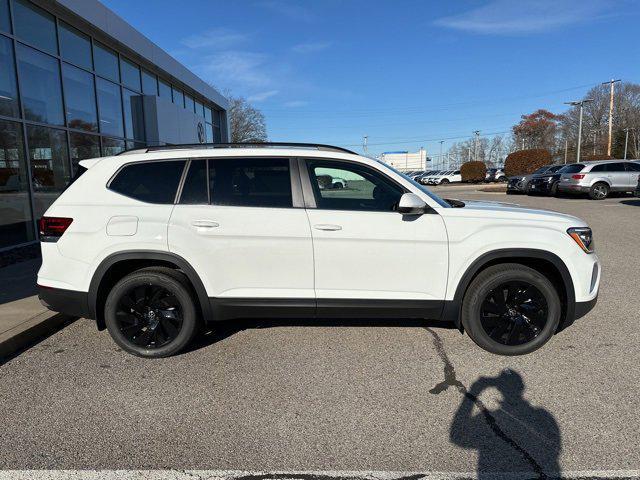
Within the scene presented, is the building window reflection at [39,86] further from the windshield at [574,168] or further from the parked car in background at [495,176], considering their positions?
the parked car in background at [495,176]

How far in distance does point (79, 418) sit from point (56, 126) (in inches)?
376

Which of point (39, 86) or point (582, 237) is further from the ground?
point (39, 86)

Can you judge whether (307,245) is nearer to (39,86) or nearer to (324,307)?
(324,307)

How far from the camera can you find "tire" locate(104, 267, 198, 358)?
3.79 meters

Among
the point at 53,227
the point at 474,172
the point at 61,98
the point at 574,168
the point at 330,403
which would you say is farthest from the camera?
A: the point at 474,172

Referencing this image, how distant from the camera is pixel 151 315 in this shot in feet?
12.7

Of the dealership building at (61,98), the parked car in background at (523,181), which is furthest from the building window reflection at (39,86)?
the parked car in background at (523,181)

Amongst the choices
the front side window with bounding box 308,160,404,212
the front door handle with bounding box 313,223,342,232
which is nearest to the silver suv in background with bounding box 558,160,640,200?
the front side window with bounding box 308,160,404,212

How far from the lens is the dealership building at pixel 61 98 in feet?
29.5

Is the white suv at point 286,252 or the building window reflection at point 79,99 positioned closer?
the white suv at point 286,252

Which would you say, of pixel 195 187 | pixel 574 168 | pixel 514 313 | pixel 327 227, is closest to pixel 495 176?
pixel 574 168

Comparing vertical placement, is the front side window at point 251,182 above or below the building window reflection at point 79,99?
below

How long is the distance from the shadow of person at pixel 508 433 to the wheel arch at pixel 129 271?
2.23 meters

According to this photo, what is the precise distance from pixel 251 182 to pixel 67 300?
1888 mm
